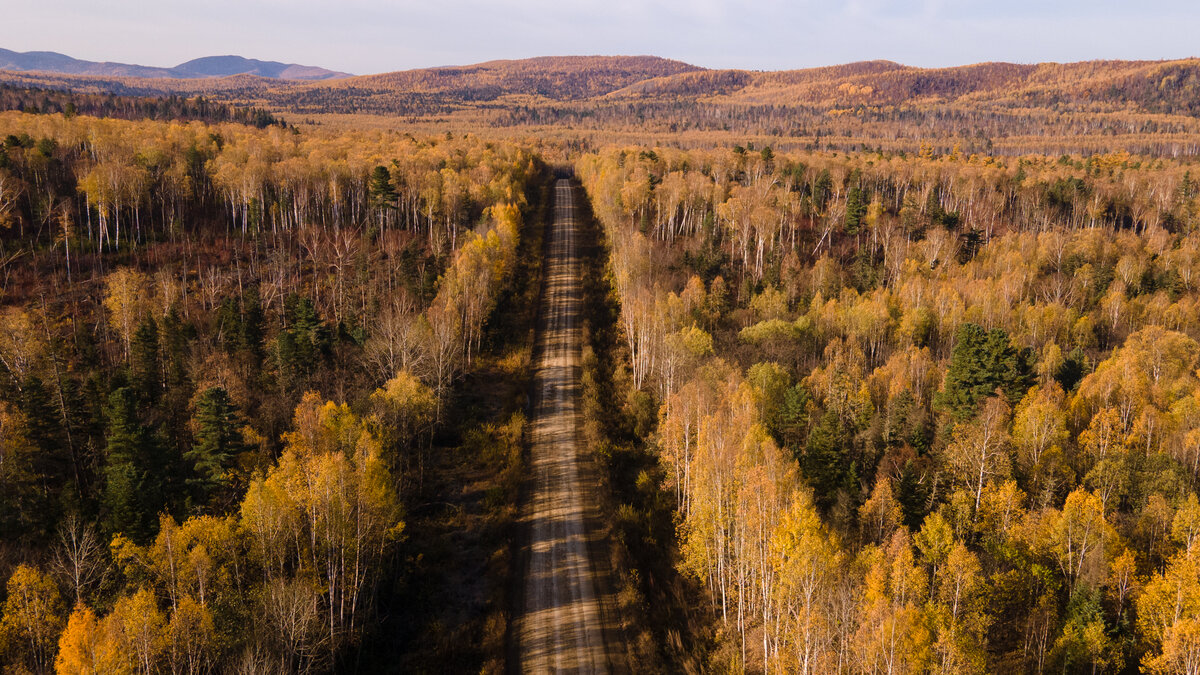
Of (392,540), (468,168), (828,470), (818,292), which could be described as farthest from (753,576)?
(468,168)

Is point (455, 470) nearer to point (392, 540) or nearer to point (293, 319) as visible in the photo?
point (392, 540)

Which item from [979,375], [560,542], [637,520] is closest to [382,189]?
[560,542]

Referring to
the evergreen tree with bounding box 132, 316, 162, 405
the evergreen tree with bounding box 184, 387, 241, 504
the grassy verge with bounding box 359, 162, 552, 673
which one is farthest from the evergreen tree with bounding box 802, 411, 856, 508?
the evergreen tree with bounding box 132, 316, 162, 405

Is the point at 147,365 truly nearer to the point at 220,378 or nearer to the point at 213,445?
the point at 220,378

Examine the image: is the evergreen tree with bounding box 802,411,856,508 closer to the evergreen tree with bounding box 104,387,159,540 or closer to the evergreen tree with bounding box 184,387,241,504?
the evergreen tree with bounding box 184,387,241,504

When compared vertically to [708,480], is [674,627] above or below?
below

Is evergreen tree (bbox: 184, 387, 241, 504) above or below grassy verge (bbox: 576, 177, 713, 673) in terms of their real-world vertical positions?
above
